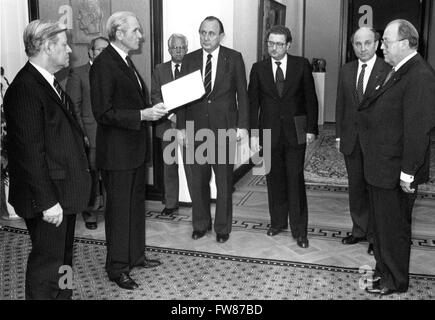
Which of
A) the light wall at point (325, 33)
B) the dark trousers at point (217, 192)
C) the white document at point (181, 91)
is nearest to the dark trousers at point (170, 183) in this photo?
the dark trousers at point (217, 192)

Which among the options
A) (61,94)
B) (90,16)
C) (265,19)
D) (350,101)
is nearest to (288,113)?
(350,101)

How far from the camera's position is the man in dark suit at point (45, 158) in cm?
264

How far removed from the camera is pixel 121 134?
3580mm

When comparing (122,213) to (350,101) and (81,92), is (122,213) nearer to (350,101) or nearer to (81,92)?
(81,92)

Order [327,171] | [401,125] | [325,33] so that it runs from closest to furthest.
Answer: [401,125] < [327,171] < [325,33]

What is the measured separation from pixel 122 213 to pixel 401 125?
197 centimetres

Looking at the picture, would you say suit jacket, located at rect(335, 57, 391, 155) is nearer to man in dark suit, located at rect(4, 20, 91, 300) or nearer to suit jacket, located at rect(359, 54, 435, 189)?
suit jacket, located at rect(359, 54, 435, 189)

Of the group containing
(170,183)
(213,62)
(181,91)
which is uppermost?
(213,62)

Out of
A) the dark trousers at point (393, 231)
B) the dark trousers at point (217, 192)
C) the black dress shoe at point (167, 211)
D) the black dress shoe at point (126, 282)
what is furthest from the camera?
the black dress shoe at point (167, 211)

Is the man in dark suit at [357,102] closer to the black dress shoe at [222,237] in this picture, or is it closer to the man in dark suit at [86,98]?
the black dress shoe at [222,237]

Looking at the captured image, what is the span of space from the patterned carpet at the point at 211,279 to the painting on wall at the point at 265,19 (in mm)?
4221

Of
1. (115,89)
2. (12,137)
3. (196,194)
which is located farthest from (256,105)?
(12,137)

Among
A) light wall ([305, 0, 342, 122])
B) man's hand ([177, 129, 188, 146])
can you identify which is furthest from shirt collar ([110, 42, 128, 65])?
light wall ([305, 0, 342, 122])

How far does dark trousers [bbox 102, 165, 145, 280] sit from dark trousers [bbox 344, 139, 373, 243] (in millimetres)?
1814
